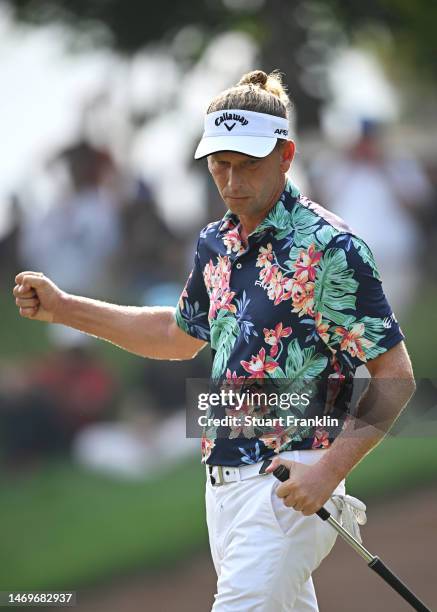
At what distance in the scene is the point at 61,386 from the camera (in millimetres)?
8102

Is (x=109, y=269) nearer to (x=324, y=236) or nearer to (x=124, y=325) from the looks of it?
(x=124, y=325)

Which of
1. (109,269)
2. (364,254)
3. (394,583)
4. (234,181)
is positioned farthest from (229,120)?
(109,269)

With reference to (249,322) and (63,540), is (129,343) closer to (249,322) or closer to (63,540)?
(249,322)

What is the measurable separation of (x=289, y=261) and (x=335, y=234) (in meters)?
0.15

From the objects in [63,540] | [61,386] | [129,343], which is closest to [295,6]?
[61,386]

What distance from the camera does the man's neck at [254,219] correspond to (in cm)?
356

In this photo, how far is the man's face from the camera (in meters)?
3.52

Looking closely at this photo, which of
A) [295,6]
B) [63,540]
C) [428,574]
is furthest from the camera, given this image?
[295,6]

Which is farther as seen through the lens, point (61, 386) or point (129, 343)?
point (61, 386)

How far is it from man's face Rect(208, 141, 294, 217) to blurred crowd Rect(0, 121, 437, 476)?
182 inches

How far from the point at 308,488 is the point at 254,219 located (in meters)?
0.78

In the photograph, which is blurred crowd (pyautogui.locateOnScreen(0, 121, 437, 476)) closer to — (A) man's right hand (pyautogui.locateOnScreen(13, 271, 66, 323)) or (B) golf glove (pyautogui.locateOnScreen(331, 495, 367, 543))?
(A) man's right hand (pyautogui.locateOnScreen(13, 271, 66, 323))

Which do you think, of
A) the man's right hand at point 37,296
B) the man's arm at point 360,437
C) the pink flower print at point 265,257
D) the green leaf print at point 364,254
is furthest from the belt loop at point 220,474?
the man's right hand at point 37,296

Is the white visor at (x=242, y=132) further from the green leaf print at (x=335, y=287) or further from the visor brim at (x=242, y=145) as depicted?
the green leaf print at (x=335, y=287)
